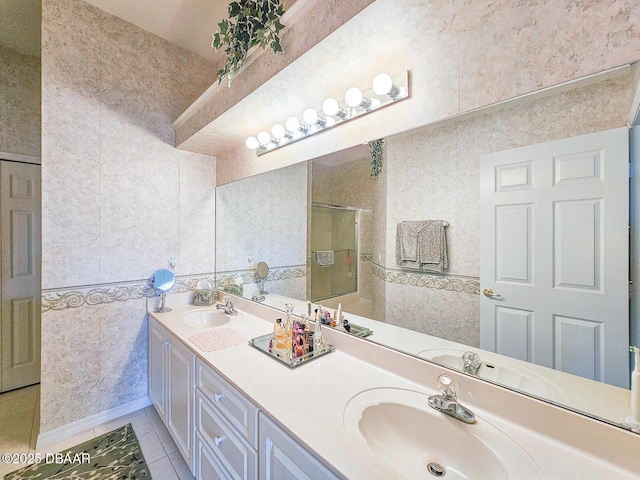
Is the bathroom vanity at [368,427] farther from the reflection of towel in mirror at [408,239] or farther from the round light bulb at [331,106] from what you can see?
the round light bulb at [331,106]

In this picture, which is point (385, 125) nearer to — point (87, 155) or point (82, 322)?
point (87, 155)

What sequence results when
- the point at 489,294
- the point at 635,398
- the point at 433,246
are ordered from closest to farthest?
the point at 635,398, the point at 489,294, the point at 433,246

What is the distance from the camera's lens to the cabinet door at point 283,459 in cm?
73

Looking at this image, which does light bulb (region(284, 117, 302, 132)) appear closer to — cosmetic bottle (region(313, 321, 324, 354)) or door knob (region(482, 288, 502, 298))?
cosmetic bottle (region(313, 321, 324, 354))

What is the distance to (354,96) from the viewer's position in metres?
1.17

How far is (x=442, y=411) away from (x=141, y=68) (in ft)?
9.29

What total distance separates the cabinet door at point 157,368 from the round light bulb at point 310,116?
1669mm

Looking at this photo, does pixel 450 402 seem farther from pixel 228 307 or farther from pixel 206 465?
pixel 228 307

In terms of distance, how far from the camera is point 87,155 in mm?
1823

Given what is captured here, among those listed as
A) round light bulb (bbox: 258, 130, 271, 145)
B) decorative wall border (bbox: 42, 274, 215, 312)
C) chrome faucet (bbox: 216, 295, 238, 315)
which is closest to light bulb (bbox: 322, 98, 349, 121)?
round light bulb (bbox: 258, 130, 271, 145)

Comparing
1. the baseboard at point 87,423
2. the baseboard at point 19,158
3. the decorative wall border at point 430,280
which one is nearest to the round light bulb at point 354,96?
the decorative wall border at point 430,280

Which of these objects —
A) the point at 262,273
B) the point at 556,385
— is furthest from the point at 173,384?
the point at 556,385

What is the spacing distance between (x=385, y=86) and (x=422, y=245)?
25.6 inches

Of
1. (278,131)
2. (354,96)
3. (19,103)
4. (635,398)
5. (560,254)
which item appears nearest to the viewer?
(635,398)
